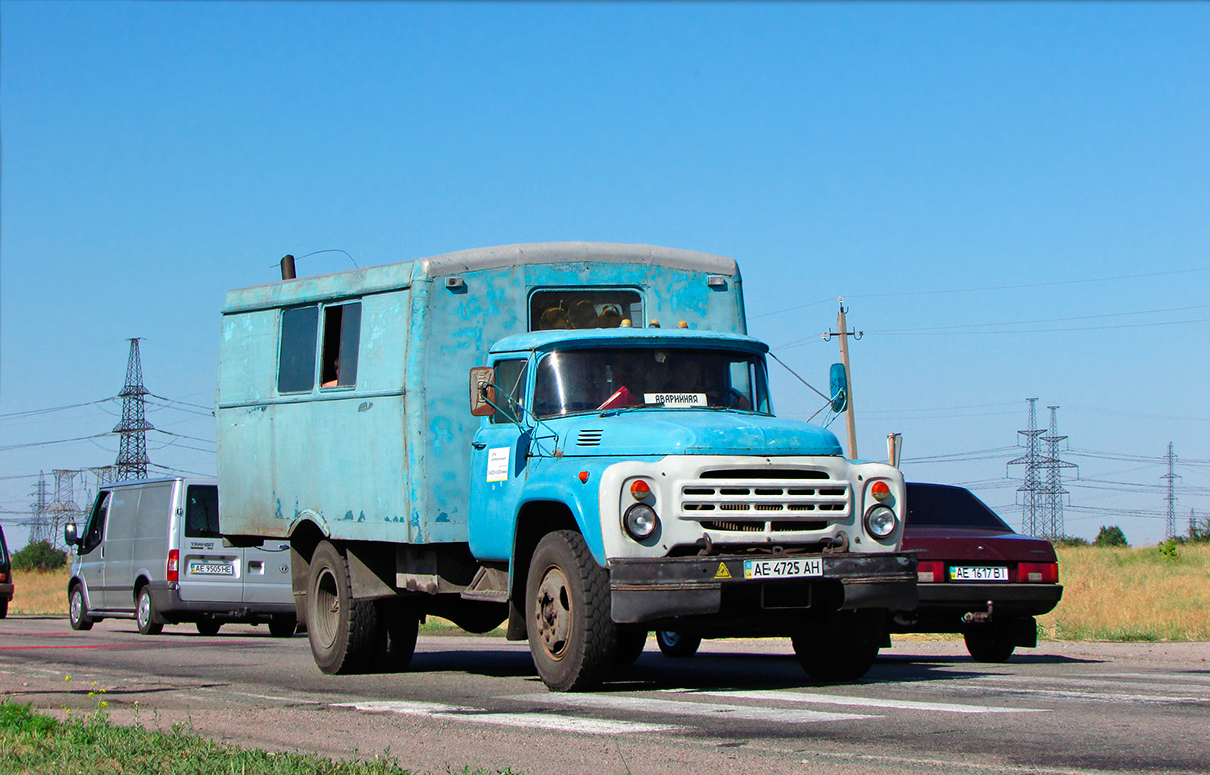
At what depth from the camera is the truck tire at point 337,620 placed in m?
12.2

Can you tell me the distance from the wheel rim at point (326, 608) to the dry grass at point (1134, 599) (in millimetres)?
9309

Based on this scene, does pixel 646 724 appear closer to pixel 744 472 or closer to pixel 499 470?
pixel 744 472

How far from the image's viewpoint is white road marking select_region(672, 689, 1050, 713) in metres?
8.38

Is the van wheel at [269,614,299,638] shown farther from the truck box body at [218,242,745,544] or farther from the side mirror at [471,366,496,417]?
the side mirror at [471,366,496,417]

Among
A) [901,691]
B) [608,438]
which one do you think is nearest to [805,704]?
[901,691]

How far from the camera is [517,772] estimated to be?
628 centimetres

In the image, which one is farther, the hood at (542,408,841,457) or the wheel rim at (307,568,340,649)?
the wheel rim at (307,568,340,649)

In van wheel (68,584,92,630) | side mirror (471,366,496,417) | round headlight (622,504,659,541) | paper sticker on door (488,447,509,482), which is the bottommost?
van wheel (68,584,92,630)

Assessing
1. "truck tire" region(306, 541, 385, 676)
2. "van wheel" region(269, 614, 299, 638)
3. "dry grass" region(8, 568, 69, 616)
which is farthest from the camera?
"dry grass" region(8, 568, 69, 616)

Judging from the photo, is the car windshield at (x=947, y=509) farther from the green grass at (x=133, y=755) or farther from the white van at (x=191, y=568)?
the white van at (x=191, y=568)

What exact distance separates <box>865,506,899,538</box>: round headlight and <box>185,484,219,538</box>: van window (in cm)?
1309

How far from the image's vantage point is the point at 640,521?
925 cm

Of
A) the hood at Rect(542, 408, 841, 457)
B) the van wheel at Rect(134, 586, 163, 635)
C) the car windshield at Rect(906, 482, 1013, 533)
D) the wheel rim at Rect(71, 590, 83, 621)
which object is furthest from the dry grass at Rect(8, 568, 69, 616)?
the hood at Rect(542, 408, 841, 457)

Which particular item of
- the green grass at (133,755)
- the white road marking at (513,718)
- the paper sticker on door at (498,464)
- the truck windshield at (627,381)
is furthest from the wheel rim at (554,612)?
the green grass at (133,755)
